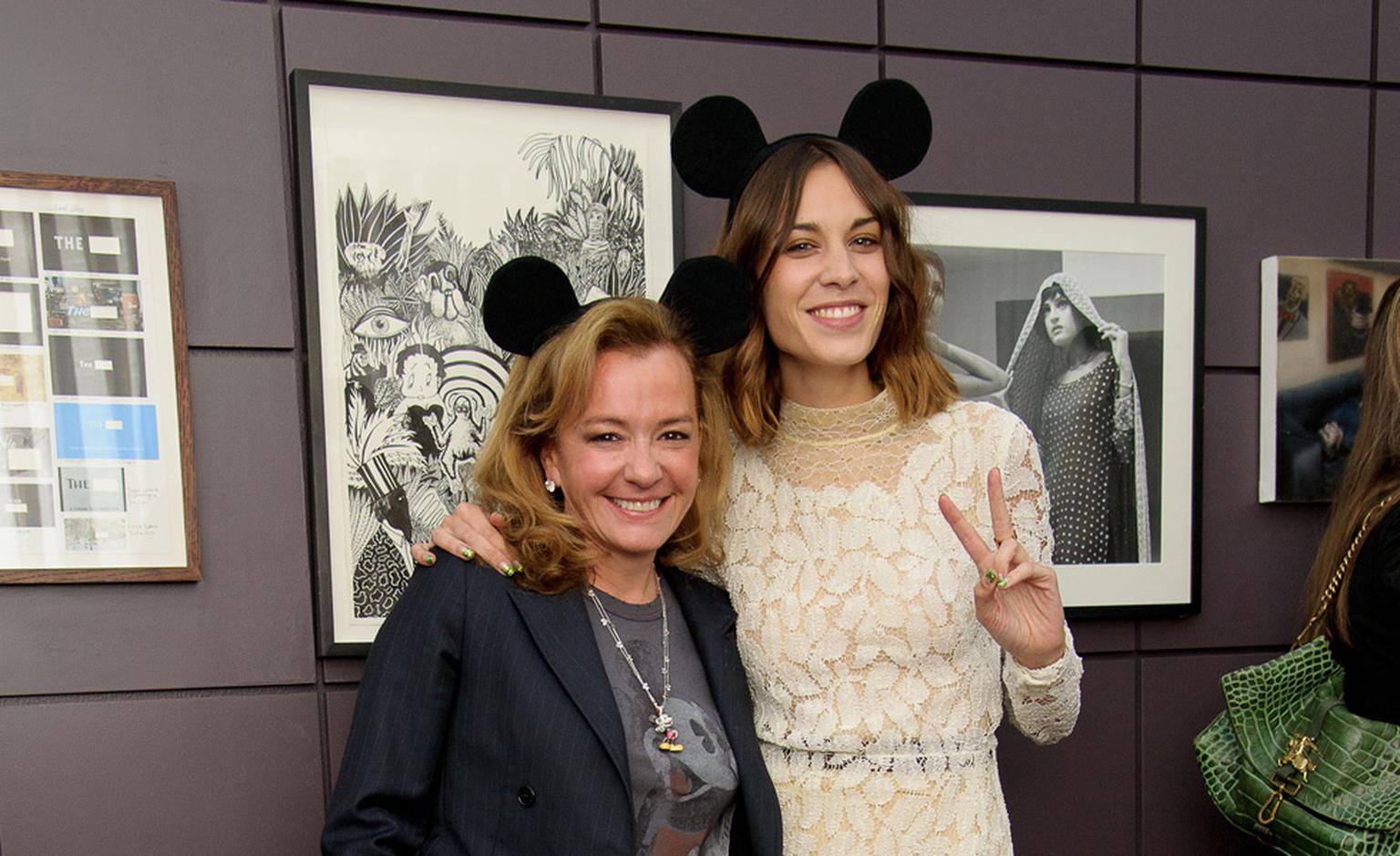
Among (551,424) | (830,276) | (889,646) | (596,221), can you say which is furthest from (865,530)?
→ (596,221)

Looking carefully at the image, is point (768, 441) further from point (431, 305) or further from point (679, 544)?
point (431, 305)

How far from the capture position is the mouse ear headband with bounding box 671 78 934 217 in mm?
1272

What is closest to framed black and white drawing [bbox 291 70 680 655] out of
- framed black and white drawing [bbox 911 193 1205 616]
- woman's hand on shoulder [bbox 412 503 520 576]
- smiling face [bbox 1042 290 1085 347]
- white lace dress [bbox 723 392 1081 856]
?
woman's hand on shoulder [bbox 412 503 520 576]

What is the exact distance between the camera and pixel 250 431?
1492mm

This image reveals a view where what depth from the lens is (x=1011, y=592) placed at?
1.12 metres

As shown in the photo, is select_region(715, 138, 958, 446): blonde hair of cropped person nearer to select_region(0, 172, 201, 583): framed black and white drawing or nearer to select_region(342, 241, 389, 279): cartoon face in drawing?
select_region(342, 241, 389, 279): cartoon face in drawing

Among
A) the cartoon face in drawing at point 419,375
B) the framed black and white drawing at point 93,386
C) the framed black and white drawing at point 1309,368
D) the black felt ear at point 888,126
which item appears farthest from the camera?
the framed black and white drawing at point 1309,368

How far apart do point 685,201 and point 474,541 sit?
0.87 m

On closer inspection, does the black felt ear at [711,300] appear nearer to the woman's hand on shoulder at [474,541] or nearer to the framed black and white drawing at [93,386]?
the woman's hand on shoulder at [474,541]

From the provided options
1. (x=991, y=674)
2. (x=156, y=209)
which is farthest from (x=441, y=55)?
(x=991, y=674)

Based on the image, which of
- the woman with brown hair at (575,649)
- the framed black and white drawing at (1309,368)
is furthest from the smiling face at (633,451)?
the framed black and white drawing at (1309,368)

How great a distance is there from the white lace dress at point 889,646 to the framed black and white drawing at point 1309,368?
1028 mm

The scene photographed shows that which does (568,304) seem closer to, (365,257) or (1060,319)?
(365,257)

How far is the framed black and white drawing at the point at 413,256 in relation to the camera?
1472mm
